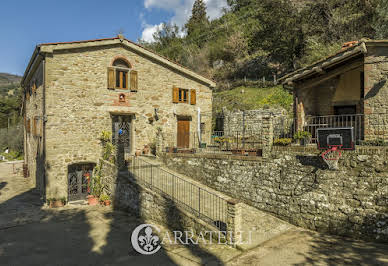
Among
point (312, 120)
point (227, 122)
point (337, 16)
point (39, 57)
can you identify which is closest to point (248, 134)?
point (227, 122)

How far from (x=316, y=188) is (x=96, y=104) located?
11.1 metres

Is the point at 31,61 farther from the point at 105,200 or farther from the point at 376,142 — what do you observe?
the point at 376,142

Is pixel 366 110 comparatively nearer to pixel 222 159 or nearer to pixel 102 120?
pixel 222 159

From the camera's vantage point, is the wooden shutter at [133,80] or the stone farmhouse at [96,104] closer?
the stone farmhouse at [96,104]

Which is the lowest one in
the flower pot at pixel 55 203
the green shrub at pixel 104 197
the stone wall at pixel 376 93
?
the flower pot at pixel 55 203

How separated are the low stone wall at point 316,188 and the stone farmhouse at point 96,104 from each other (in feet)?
20.4

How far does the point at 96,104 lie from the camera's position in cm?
1331

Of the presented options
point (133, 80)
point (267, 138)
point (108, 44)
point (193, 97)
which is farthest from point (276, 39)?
point (267, 138)

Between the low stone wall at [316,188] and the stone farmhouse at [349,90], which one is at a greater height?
the stone farmhouse at [349,90]

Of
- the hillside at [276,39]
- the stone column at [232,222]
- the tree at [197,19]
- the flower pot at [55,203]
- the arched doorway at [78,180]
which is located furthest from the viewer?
the tree at [197,19]

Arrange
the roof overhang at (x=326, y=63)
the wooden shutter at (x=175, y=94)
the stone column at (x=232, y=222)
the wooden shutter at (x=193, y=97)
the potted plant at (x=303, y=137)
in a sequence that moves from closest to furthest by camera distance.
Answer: the stone column at (x=232, y=222) → the roof overhang at (x=326, y=63) → the potted plant at (x=303, y=137) → the wooden shutter at (x=175, y=94) → the wooden shutter at (x=193, y=97)

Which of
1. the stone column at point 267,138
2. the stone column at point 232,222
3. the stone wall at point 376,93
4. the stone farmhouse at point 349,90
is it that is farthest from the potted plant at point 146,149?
the stone wall at point 376,93

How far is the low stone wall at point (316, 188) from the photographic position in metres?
7.12

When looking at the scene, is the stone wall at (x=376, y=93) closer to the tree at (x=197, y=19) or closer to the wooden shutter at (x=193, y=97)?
the wooden shutter at (x=193, y=97)
